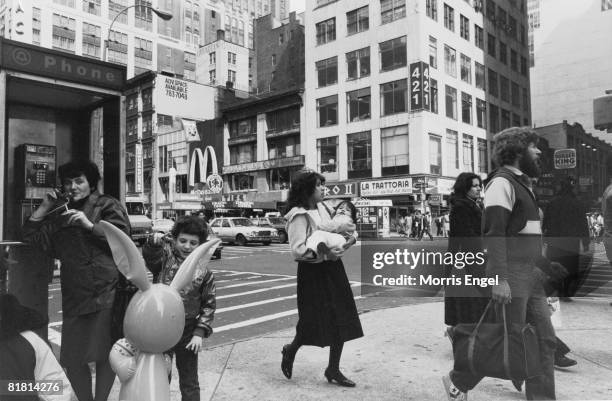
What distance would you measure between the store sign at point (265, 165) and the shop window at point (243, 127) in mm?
3101

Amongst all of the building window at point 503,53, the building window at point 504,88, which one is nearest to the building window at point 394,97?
the building window at point 504,88

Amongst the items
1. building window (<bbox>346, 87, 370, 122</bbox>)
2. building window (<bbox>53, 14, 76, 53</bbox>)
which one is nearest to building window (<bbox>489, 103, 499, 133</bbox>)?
building window (<bbox>346, 87, 370, 122</bbox>)

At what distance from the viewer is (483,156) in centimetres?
4200

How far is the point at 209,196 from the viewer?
124 ft

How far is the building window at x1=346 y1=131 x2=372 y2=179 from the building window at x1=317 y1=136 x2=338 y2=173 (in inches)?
52.3

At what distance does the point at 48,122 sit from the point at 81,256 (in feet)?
8.62

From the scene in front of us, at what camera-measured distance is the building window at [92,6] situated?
288 inches

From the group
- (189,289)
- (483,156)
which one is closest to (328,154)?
(483,156)

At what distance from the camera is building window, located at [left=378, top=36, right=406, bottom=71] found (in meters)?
35.6

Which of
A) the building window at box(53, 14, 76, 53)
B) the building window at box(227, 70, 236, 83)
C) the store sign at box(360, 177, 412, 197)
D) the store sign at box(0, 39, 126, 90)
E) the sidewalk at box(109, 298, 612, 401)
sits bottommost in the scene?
the sidewalk at box(109, 298, 612, 401)

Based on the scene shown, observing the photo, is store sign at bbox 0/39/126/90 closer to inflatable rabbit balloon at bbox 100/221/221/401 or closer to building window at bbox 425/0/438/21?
inflatable rabbit balloon at bbox 100/221/221/401

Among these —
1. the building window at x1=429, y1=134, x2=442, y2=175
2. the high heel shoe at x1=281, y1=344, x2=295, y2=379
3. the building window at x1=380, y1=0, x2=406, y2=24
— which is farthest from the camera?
the building window at x1=380, y1=0, x2=406, y2=24

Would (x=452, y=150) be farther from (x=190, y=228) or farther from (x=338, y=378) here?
(x=190, y=228)

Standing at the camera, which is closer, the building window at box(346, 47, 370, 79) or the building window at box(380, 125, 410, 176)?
the building window at box(380, 125, 410, 176)
